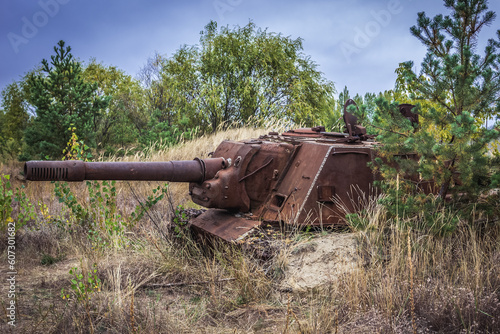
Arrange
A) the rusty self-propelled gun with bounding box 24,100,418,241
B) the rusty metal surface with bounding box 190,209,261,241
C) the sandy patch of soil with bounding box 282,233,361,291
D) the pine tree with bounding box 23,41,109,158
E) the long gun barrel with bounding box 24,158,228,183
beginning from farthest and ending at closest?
1. the pine tree with bounding box 23,41,109,158
2. the rusty metal surface with bounding box 190,209,261,241
3. the rusty self-propelled gun with bounding box 24,100,418,241
4. the long gun barrel with bounding box 24,158,228,183
5. the sandy patch of soil with bounding box 282,233,361,291

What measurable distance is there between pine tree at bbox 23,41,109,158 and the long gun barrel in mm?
8326

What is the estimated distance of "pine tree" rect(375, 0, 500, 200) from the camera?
570 centimetres

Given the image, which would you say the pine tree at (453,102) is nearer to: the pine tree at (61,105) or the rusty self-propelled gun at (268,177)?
the rusty self-propelled gun at (268,177)

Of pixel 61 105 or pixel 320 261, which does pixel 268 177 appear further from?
pixel 61 105

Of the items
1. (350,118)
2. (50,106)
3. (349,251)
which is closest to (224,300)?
(349,251)

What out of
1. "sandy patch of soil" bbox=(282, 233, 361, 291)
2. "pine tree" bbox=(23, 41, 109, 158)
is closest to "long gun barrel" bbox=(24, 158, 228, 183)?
"sandy patch of soil" bbox=(282, 233, 361, 291)

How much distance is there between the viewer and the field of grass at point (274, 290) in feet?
16.2

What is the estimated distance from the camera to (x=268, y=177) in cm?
729

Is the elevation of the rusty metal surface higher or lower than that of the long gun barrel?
lower

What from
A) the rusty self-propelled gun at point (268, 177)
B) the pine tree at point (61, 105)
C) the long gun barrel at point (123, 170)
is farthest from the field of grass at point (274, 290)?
the pine tree at point (61, 105)

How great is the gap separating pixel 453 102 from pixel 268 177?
2369 millimetres

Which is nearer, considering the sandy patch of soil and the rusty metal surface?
the sandy patch of soil

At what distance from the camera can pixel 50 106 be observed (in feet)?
48.8

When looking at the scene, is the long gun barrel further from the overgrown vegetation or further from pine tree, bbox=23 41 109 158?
pine tree, bbox=23 41 109 158
